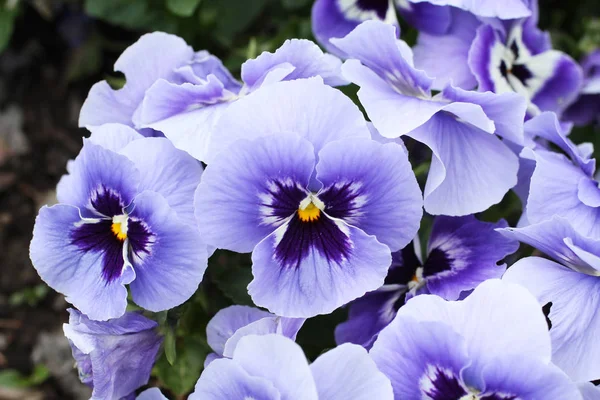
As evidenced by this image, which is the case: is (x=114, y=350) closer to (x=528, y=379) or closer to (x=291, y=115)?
(x=291, y=115)

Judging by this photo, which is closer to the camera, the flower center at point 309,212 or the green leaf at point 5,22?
the flower center at point 309,212

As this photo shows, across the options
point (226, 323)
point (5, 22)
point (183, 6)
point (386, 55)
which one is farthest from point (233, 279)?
point (5, 22)

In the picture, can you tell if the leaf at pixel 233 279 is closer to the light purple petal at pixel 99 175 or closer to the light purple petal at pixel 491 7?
the light purple petal at pixel 99 175

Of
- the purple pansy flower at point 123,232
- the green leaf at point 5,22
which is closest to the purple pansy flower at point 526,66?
the purple pansy flower at point 123,232

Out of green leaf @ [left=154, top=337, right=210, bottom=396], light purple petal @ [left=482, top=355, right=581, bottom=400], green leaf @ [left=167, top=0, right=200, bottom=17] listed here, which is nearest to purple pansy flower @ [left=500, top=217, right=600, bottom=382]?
light purple petal @ [left=482, top=355, right=581, bottom=400]

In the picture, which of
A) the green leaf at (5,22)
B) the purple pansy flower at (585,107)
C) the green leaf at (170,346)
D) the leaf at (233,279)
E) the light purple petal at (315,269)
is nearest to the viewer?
the light purple petal at (315,269)

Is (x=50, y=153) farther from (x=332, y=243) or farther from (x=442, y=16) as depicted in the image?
(x=332, y=243)
